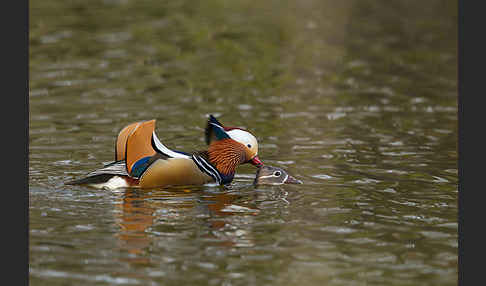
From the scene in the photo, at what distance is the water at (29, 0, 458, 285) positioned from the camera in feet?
35.1

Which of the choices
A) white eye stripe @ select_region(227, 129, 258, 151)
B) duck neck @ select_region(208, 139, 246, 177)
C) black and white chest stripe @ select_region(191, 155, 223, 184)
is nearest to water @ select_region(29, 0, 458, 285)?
black and white chest stripe @ select_region(191, 155, 223, 184)

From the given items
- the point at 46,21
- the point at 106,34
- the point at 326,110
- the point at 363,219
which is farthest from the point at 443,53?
the point at 363,219

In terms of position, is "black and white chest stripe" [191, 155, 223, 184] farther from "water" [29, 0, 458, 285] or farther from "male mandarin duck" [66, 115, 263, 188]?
"water" [29, 0, 458, 285]

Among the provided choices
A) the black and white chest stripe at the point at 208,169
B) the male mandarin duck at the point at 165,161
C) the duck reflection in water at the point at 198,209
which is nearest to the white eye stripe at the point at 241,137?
the male mandarin duck at the point at 165,161

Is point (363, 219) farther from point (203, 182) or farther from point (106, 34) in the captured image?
point (106, 34)

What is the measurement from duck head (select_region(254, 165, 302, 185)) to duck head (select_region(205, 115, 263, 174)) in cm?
39

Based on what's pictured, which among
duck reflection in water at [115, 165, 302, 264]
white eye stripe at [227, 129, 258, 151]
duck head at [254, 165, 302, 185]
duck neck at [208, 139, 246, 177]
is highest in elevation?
white eye stripe at [227, 129, 258, 151]

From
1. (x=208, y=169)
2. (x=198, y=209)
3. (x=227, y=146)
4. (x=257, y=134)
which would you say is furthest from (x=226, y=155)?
(x=257, y=134)

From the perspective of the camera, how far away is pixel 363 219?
1226 centimetres

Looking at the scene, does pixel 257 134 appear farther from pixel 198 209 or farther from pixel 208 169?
pixel 198 209

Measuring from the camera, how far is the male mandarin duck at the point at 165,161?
1352 centimetres

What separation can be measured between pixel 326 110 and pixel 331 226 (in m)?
7.61

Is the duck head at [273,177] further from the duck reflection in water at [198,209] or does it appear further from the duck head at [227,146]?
the duck head at [227,146]

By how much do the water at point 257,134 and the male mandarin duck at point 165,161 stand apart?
227mm
